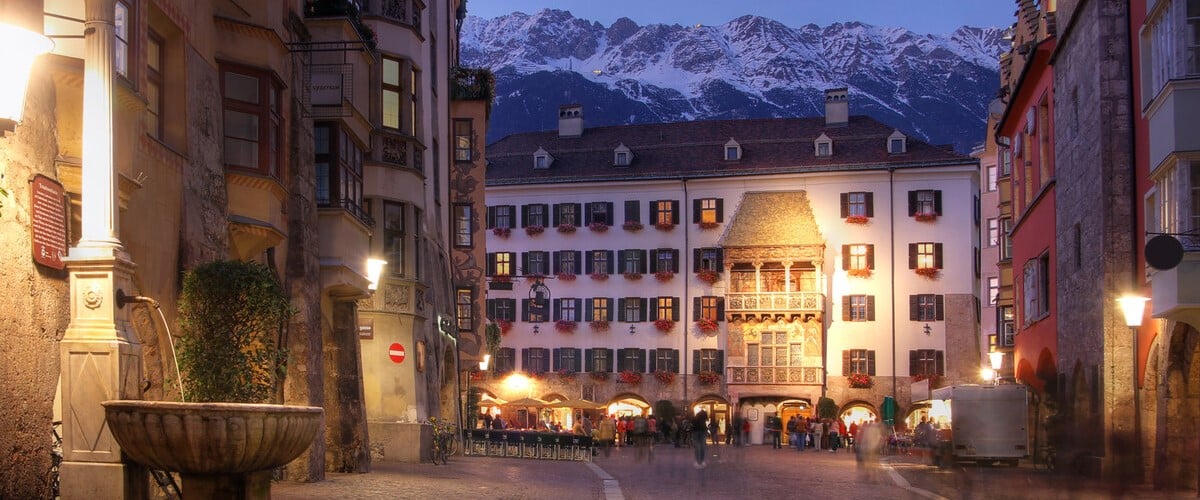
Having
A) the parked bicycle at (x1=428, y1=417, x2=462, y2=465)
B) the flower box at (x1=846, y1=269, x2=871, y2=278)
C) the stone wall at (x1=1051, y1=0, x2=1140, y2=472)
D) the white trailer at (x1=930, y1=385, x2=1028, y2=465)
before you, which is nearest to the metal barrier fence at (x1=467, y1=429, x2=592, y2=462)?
the parked bicycle at (x1=428, y1=417, x2=462, y2=465)

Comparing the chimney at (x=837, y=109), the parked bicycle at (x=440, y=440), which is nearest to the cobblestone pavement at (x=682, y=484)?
the parked bicycle at (x=440, y=440)

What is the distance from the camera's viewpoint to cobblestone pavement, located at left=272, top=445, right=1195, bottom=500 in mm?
22109

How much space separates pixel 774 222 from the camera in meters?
76.7

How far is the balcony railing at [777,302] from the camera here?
74.8 meters

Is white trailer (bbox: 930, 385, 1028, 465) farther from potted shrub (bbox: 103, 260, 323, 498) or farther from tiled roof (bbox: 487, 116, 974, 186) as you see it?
tiled roof (bbox: 487, 116, 974, 186)

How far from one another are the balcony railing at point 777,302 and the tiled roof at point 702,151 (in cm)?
683

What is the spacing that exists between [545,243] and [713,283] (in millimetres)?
9721

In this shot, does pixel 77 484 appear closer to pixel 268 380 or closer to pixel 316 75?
pixel 268 380

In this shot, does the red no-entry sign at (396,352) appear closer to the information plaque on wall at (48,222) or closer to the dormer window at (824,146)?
the information plaque on wall at (48,222)

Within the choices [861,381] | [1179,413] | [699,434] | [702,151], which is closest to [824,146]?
[702,151]

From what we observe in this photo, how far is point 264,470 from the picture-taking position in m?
13.3

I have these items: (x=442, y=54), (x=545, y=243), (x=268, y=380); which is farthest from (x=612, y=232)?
(x=268, y=380)

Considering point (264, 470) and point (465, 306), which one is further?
point (465, 306)

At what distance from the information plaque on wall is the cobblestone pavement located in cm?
650
